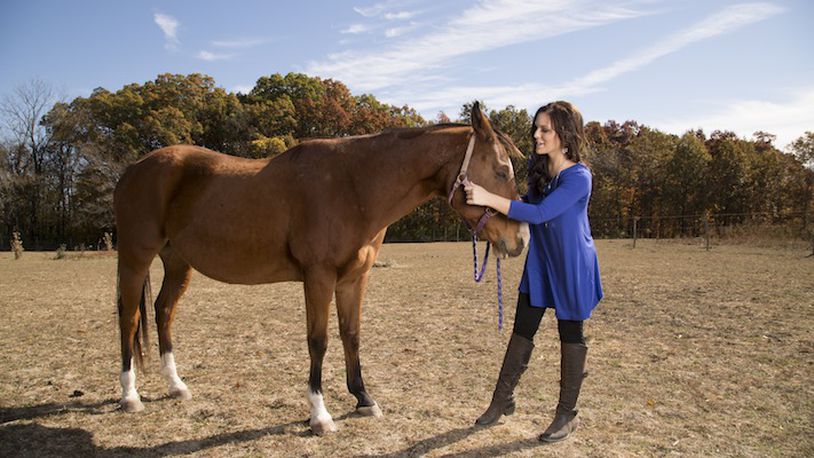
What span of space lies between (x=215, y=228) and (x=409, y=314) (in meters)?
4.52

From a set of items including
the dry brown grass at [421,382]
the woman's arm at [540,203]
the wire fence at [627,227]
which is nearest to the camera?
the woman's arm at [540,203]

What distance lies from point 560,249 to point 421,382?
2.09 metres

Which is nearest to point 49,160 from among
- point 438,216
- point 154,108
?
point 154,108

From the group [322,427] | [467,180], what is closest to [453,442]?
[322,427]

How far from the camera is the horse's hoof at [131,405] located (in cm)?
407

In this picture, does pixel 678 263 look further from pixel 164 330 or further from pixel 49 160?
pixel 49 160

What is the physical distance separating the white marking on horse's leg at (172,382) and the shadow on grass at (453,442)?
2007 millimetres

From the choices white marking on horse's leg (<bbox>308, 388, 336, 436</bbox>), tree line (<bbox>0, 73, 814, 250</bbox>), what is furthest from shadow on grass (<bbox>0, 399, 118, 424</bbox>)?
tree line (<bbox>0, 73, 814, 250</bbox>)

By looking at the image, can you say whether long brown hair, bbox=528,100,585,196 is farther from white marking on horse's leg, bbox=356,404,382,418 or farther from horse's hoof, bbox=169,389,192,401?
horse's hoof, bbox=169,389,192,401

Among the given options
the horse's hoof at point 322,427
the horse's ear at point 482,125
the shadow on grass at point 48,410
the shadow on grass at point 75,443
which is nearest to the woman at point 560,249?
the horse's ear at point 482,125

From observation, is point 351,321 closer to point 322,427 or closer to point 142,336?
point 322,427

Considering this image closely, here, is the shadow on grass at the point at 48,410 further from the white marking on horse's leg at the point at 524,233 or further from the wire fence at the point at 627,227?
the wire fence at the point at 627,227

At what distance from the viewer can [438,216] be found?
1665 inches

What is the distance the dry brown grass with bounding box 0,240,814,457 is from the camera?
342cm
